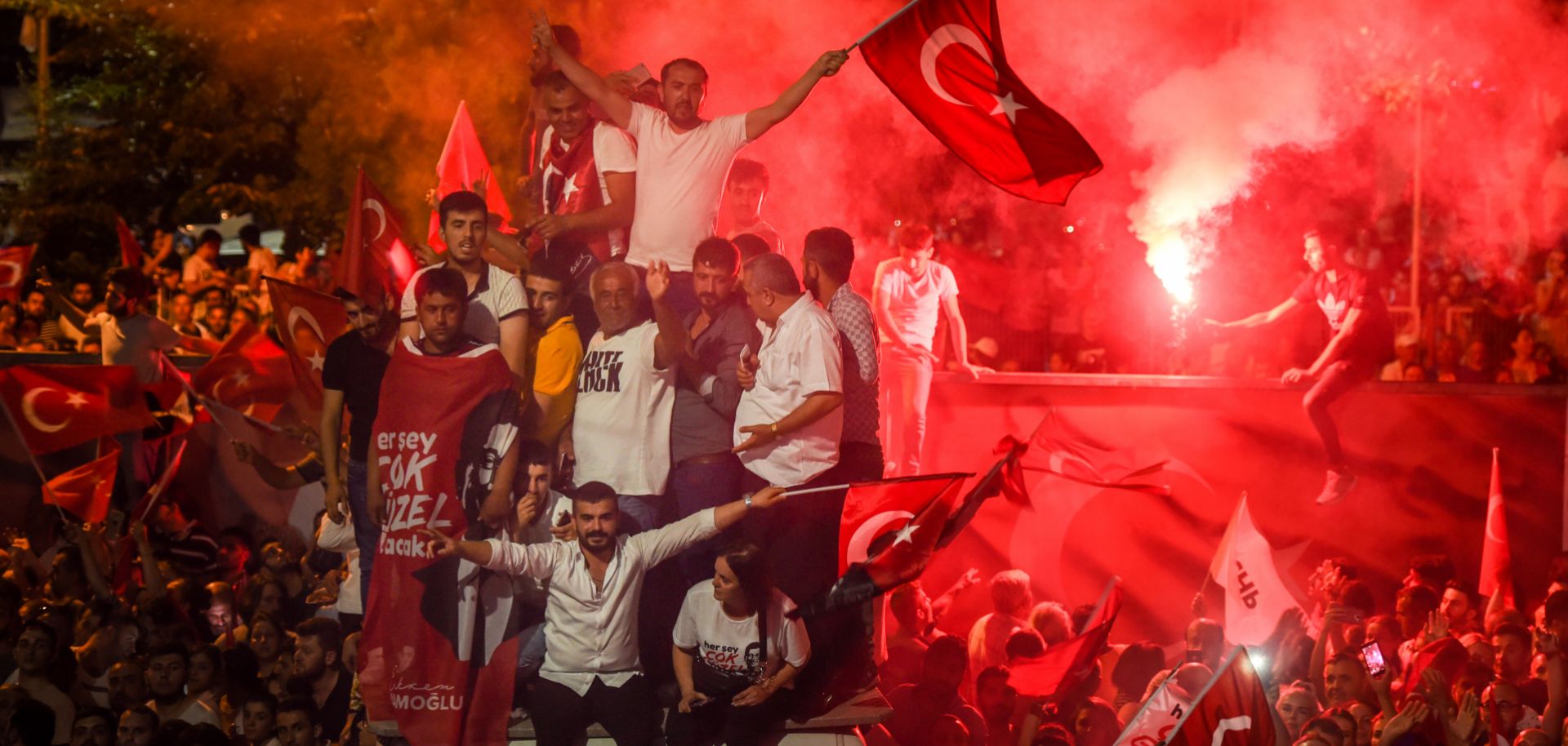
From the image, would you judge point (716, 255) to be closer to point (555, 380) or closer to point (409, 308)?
point (555, 380)

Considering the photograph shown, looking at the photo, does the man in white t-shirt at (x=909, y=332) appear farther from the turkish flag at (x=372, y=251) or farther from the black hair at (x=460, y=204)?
the black hair at (x=460, y=204)

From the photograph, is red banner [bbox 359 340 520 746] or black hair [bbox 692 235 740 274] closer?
red banner [bbox 359 340 520 746]

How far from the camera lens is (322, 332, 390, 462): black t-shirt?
21.7 feet

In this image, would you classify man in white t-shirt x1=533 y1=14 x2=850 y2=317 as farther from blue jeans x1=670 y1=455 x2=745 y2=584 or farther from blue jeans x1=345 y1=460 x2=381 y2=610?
blue jeans x1=345 y1=460 x2=381 y2=610

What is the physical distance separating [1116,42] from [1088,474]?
292 centimetres

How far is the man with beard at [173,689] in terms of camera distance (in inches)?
282

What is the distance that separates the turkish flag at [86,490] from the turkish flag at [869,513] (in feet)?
16.0

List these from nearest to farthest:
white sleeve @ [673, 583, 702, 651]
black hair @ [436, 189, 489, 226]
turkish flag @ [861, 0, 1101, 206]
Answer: white sleeve @ [673, 583, 702, 651]
black hair @ [436, 189, 489, 226]
turkish flag @ [861, 0, 1101, 206]

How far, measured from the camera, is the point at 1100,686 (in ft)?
25.2

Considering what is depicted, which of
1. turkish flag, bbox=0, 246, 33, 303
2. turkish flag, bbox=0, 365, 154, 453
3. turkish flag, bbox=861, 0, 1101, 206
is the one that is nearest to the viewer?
turkish flag, bbox=861, 0, 1101, 206

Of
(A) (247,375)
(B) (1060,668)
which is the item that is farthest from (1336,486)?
(A) (247,375)

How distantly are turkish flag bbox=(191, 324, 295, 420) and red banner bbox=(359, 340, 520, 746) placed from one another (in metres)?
4.12

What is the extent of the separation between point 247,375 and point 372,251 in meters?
2.61

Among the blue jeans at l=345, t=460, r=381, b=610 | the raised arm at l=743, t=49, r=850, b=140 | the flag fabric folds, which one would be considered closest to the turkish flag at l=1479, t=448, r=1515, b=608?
the flag fabric folds
